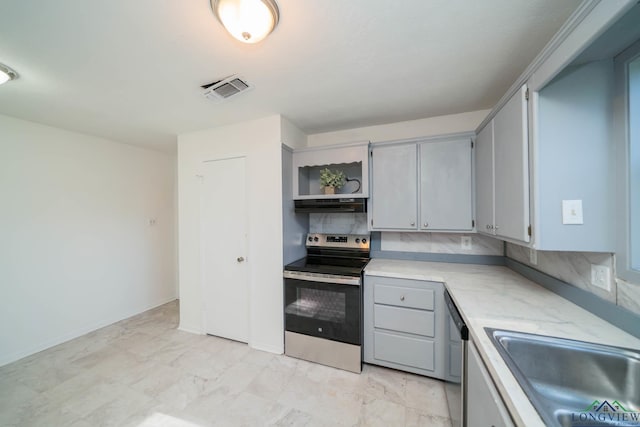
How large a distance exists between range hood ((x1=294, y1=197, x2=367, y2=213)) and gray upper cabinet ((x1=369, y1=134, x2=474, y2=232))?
0.17m

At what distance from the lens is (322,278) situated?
2080 mm

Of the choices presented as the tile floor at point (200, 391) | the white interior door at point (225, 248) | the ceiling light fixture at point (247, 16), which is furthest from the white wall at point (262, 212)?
the ceiling light fixture at point (247, 16)

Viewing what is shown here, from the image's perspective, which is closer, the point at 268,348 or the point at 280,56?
the point at 280,56

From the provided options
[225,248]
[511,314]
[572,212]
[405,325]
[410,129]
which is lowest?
[405,325]

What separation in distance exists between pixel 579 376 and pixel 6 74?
3.70 metres

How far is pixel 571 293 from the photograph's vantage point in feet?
4.34

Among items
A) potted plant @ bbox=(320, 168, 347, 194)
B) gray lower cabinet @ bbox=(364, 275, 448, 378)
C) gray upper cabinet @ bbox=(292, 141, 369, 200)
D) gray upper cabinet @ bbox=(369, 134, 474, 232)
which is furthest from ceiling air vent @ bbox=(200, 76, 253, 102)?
gray lower cabinet @ bbox=(364, 275, 448, 378)

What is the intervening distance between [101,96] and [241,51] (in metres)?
1.50

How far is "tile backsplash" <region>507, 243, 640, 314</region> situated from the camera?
102cm

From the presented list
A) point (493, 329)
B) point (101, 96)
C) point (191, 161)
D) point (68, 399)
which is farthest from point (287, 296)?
point (101, 96)

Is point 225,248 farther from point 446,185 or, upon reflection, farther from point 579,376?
point 579,376

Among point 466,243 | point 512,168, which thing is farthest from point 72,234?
point 466,243

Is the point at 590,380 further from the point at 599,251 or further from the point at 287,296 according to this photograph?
the point at 287,296

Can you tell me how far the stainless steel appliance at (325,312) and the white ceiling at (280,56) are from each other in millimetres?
1594
